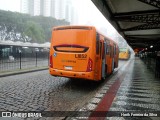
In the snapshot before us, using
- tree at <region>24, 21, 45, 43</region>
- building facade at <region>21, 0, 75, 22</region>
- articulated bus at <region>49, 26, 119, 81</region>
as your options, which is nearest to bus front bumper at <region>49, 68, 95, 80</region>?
articulated bus at <region>49, 26, 119, 81</region>

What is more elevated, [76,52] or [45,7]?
[45,7]

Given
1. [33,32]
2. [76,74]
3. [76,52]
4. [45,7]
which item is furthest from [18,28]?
[45,7]

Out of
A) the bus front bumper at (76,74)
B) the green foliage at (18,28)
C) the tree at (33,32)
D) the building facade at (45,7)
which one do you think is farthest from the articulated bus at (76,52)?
the building facade at (45,7)

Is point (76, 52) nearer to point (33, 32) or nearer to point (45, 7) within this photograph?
point (33, 32)

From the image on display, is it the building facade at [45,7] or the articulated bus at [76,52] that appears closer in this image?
the articulated bus at [76,52]

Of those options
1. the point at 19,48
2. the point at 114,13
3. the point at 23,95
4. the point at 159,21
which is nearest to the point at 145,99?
the point at 23,95

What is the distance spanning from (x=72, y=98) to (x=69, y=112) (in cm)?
218

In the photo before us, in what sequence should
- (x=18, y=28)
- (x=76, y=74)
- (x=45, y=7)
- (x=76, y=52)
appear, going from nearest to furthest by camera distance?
(x=76, y=74) < (x=76, y=52) < (x=18, y=28) < (x=45, y=7)

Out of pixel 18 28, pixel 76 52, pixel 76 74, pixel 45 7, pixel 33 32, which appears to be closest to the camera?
pixel 76 74

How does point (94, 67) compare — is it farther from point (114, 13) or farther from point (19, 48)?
point (19, 48)

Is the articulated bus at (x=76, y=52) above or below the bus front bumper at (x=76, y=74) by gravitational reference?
above

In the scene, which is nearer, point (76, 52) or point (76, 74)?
point (76, 74)

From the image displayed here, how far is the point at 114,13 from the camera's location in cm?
1361

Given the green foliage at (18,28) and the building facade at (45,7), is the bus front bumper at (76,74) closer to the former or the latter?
the green foliage at (18,28)
